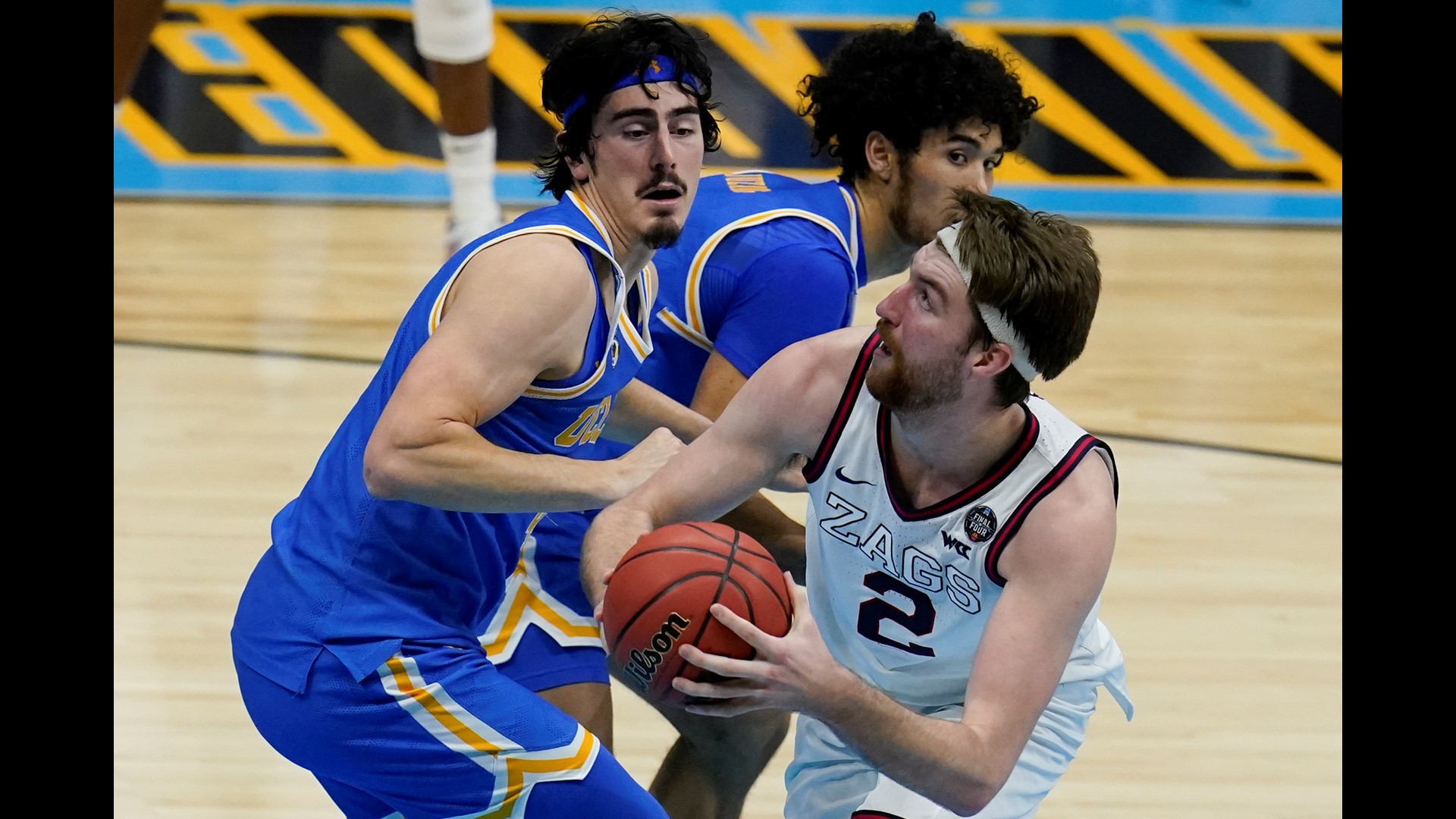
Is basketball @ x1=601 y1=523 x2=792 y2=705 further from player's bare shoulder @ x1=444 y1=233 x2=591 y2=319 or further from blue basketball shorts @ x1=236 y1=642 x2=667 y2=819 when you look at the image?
player's bare shoulder @ x1=444 y1=233 x2=591 y2=319

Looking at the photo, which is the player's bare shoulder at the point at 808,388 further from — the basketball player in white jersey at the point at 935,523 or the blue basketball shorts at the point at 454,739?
the blue basketball shorts at the point at 454,739

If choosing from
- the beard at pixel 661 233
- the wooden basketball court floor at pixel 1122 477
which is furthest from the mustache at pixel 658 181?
the wooden basketball court floor at pixel 1122 477

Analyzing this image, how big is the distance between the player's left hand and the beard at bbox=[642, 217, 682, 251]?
907 mm

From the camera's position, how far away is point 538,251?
280cm

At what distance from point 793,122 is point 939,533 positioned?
24.6 ft

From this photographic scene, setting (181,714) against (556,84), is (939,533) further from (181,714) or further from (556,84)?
(181,714)

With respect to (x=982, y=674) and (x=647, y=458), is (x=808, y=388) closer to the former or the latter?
(x=647, y=458)

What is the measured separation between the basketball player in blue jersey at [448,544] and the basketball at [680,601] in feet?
0.70

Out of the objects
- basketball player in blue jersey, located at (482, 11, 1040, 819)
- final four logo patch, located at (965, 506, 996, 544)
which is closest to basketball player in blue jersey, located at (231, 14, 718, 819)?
basketball player in blue jersey, located at (482, 11, 1040, 819)

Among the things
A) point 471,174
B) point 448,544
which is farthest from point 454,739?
point 471,174

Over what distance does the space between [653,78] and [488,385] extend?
0.82m

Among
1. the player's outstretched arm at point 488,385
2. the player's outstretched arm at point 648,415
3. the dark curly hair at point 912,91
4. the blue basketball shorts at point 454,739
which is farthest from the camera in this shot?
the dark curly hair at point 912,91

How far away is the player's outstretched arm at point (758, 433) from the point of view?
302 centimetres

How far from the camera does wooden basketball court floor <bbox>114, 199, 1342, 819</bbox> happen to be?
430 centimetres
